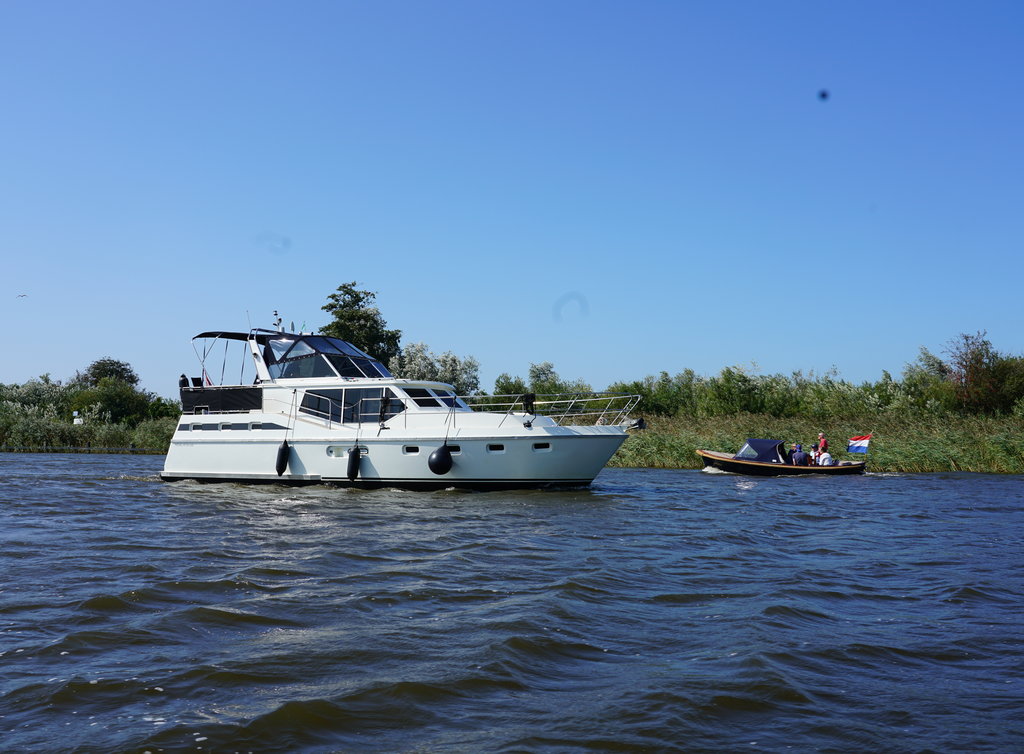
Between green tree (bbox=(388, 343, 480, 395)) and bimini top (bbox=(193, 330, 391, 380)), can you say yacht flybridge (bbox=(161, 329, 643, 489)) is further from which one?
green tree (bbox=(388, 343, 480, 395))

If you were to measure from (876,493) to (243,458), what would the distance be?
15.8 metres

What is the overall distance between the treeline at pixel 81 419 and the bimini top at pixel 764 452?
26569 millimetres

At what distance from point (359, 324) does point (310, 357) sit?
30.8m

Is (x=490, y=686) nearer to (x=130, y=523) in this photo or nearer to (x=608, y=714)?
(x=608, y=714)

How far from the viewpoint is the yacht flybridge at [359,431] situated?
1847 cm

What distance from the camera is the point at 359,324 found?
169ft

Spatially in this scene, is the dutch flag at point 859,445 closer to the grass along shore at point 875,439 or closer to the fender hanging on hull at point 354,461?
the grass along shore at point 875,439

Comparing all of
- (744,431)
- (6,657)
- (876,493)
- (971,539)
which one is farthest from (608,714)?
(744,431)

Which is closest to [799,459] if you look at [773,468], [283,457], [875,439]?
[773,468]

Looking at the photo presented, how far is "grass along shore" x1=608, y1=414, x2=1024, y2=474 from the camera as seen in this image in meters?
25.1

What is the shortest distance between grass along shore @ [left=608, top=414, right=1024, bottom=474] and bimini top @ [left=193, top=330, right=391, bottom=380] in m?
12.1

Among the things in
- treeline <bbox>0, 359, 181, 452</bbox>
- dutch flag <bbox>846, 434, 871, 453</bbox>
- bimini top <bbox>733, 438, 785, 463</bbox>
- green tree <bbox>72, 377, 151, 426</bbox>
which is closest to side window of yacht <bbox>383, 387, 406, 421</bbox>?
bimini top <bbox>733, 438, 785, 463</bbox>

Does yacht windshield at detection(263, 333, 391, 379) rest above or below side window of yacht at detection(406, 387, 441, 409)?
above

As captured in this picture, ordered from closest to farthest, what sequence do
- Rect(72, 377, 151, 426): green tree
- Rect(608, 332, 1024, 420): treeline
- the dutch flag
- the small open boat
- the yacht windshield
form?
1. the yacht windshield
2. the small open boat
3. the dutch flag
4. Rect(608, 332, 1024, 420): treeline
5. Rect(72, 377, 151, 426): green tree
